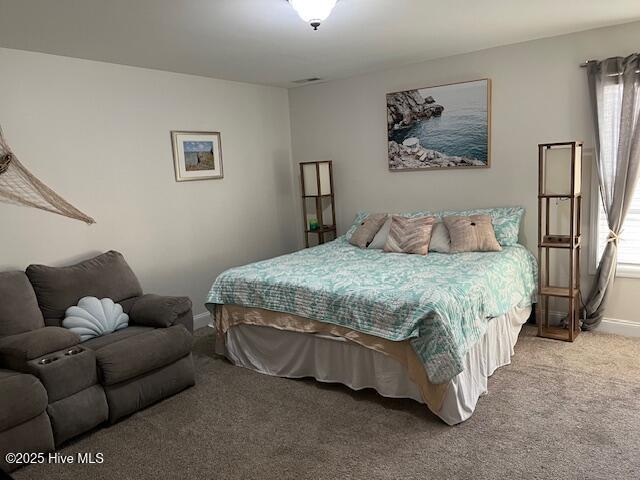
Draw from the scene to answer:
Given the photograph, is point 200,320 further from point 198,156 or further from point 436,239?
point 436,239

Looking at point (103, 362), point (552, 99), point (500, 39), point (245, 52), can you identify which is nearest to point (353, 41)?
point (245, 52)

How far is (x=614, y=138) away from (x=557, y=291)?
1207mm

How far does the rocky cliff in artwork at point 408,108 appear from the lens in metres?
4.52

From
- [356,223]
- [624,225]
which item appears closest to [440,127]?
[356,223]

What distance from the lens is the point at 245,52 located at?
12.5ft

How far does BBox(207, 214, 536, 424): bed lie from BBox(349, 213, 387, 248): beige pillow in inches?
15.6

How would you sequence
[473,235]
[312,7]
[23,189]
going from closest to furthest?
1. [312,7]
2. [23,189]
3. [473,235]

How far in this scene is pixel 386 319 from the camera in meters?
2.83

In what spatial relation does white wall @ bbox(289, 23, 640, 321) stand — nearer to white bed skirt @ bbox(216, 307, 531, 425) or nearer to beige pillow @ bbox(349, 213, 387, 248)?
beige pillow @ bbox(349, 213, 387, 248)

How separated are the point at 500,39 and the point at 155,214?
10.3 ft

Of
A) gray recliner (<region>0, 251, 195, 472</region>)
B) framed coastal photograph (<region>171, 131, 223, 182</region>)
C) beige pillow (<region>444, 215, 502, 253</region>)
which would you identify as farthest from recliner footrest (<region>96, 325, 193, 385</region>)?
beige pillow (<region>444, 215, 502, 253</region>)

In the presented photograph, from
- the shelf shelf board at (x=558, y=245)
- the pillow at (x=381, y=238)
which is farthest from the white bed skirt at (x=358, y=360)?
the pillow at (x=381, y=238)

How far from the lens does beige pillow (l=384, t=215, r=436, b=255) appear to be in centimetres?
411

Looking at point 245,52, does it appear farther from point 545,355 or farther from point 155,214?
point 545,355
